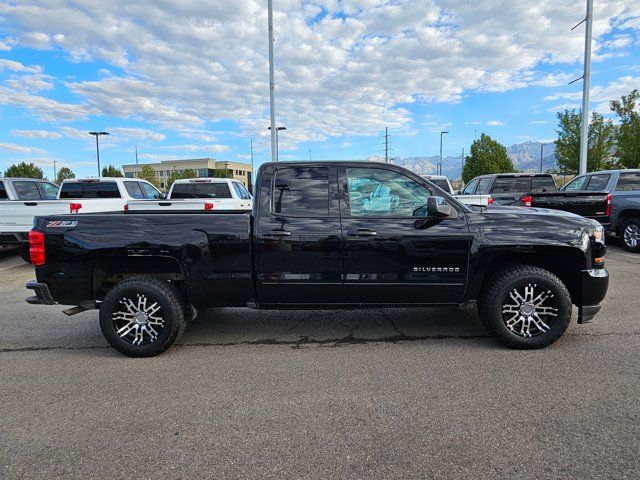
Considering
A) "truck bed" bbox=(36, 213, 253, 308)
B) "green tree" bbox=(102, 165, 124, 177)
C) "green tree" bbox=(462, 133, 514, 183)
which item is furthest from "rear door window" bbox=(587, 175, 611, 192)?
"green tree" bbox=(102, 165, 124, 177)

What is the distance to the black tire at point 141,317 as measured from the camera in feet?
13.8

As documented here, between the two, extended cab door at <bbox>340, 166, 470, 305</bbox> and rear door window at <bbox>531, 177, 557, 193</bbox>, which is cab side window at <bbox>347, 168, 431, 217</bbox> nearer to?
extended cab door at <bbox>340, 166, 470, 305</bbox>

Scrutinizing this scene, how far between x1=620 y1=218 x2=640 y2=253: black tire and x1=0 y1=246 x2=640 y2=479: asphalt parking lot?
6072mm

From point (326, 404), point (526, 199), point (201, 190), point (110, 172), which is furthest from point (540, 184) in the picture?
point (110, 172)

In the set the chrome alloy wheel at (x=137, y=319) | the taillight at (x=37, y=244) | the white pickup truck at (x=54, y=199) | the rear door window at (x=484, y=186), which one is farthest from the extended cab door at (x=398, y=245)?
the rear door window at (x=484, y=186)

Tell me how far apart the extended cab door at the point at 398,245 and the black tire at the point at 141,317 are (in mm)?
1717

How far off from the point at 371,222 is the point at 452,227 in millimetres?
778

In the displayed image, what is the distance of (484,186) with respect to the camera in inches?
468

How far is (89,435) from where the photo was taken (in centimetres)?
294

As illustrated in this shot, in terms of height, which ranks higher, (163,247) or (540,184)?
(540,184)

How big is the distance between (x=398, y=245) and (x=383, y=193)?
559 millimetres

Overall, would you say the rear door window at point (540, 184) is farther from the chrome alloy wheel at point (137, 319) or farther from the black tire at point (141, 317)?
the chrome alloy wheel at point (137, 319)

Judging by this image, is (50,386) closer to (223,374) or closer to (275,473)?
(223,374)

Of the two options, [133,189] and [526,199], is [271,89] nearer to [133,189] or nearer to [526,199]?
[133,189]
